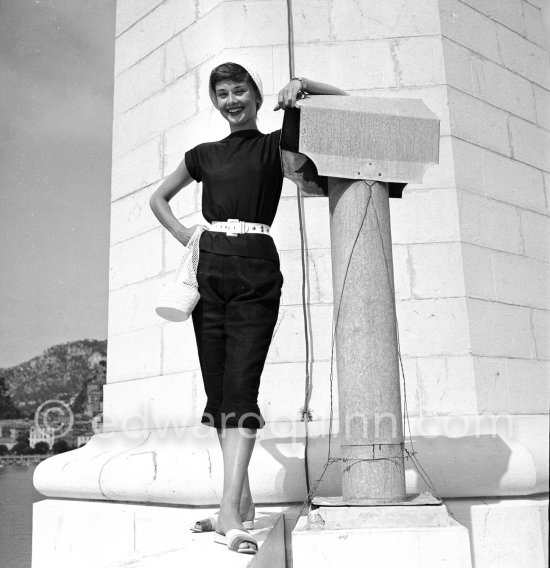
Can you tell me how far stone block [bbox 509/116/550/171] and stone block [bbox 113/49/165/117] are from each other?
5.53ft

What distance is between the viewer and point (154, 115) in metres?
3.13

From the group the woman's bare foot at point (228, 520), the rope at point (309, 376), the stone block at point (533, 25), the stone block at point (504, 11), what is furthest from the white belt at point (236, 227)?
the stone block at point (533, 25)

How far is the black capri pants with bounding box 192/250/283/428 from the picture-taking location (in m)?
1.69

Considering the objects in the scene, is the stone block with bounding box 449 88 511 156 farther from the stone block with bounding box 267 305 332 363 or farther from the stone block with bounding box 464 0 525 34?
the stone block with bounding box 267 305 332 363

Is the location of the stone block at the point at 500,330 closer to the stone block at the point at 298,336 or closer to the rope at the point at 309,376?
the rope at the point at 309,376

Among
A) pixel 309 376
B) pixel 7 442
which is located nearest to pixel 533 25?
pixel 309 376

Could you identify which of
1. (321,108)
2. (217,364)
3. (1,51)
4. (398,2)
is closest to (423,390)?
(217,364)

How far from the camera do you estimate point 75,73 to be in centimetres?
982

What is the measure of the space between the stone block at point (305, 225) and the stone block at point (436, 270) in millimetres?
370

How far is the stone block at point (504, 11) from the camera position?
306cm

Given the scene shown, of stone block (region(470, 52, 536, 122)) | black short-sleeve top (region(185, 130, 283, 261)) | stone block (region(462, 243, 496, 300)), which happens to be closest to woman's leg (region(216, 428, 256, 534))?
black short-sleeve top (region(185, 130, 283, 261))

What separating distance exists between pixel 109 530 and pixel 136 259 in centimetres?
119

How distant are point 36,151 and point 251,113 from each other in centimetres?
959

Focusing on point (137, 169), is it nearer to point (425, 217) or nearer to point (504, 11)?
point (425, 217)
